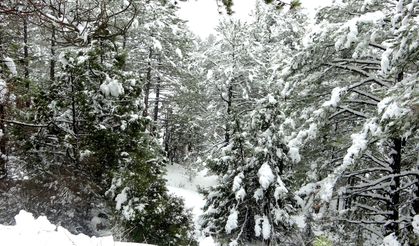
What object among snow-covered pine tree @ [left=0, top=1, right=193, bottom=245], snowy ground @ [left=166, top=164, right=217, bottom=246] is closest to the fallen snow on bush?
snow-covered pine tree @ [left=0, top=1, right=193, bottom=245]

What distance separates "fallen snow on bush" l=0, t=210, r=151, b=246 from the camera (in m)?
2.85

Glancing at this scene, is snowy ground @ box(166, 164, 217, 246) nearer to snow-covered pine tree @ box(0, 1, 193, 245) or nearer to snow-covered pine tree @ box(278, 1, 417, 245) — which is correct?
snow-covered pine tree @ box(0, 1, 193, 245)

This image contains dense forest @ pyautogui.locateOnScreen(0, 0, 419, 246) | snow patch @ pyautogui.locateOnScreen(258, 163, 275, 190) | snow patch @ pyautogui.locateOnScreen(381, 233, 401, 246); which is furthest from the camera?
snow patch @ pyautogui.locateOnScreen(258, 163, 275, 190)

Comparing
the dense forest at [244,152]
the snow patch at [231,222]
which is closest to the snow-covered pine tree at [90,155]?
the dense forest at [244,152]

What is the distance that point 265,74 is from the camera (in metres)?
20.0

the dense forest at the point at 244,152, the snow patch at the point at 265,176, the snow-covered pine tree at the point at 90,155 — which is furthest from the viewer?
the snow patch at the point at 265,176

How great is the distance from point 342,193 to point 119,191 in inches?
212

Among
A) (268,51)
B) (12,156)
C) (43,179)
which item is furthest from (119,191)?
(268,51)

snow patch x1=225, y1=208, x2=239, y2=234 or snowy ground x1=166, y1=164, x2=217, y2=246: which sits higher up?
snow patch x1=225, y1=208, x2=239, y2=234

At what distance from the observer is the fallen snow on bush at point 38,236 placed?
2.85 m

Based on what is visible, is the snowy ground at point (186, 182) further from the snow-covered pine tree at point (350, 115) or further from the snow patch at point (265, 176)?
the snow-covered pine tree at point (350, 115)

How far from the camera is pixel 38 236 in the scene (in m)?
2.93

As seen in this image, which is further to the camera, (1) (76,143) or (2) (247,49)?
(2) (247,49)

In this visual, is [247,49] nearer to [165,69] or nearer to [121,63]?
[165,69]
